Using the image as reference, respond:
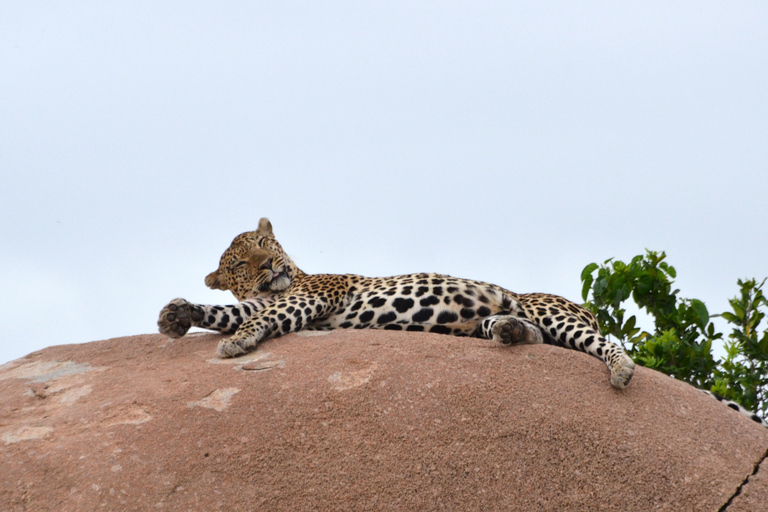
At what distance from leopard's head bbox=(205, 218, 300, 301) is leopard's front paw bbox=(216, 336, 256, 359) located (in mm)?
2172

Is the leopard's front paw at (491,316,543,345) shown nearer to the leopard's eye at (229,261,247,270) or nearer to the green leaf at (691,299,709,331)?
the leopard's eye at (229,261,247,270)

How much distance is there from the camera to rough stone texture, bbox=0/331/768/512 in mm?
6219


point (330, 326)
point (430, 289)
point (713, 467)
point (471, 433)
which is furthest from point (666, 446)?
point (330, 326)

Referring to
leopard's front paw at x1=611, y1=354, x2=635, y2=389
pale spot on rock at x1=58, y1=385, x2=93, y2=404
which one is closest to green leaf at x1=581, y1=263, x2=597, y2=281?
leopard's front paw at x1=611, y1=354, x2=635, y2=389

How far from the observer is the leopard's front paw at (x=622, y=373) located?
7172mm

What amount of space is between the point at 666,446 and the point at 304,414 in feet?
9.81

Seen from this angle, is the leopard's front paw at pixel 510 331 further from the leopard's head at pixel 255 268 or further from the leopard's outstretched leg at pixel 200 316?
the leopard's head at pixel 255 268

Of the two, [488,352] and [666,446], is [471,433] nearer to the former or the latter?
[488,352]

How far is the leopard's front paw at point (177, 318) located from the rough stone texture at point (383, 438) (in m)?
0.67

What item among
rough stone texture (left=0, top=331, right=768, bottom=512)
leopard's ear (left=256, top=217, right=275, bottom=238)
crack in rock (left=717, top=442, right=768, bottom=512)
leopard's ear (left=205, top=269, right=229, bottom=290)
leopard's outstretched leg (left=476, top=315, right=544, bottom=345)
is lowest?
crack in rock (left=717, top=442, right=768, bottom=512)

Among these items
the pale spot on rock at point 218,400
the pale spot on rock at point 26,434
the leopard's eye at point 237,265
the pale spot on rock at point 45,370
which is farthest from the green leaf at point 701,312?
the pale spot on rock at point 26,434

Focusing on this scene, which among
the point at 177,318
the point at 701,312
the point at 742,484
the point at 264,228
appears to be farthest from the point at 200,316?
the point at 701,312

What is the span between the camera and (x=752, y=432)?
7480 mm

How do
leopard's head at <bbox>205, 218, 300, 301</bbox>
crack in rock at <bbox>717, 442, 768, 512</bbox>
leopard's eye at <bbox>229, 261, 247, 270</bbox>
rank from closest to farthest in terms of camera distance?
1. crack in rock at <bbox>717, 442, 768, 512</bbox>
2. leopard's head at <bbox>205, 218, 300, 301</bbox>
3. leopard's eye at <bbox>229, 261, 247, 270</bbox>
